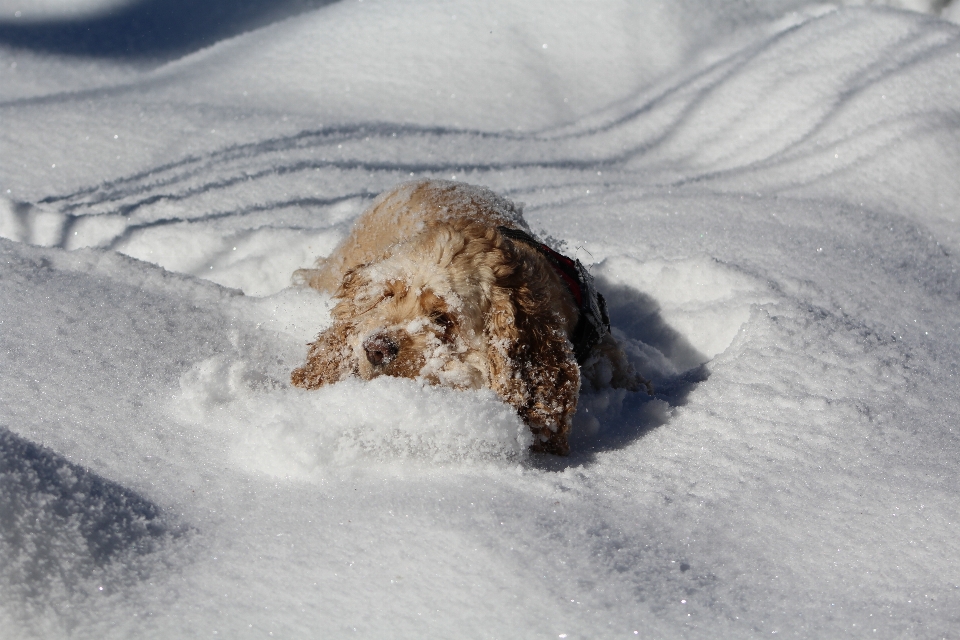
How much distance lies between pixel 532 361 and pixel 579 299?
36 cm

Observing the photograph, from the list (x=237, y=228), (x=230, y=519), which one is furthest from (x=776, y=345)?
(x=237, y=228)

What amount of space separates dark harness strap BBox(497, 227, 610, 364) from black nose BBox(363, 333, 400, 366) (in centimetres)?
44

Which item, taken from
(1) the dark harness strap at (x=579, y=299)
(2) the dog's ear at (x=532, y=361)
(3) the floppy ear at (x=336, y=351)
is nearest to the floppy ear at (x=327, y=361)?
(3) the floppy ear at (x=336, y=351)

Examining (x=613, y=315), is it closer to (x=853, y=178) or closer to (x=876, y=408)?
(x=876, y=408)

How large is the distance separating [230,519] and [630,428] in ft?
3.36

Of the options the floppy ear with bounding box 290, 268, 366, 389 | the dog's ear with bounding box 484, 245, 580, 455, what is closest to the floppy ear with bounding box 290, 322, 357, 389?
the floppy ear with bounding box 290, 268, 366, 389

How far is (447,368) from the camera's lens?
6.17 ft

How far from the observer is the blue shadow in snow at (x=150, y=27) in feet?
17.7

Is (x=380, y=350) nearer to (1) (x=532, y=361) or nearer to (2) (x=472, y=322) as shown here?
(2) (x=472, y=322)

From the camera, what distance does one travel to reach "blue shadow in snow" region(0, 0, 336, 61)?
5.41 meters

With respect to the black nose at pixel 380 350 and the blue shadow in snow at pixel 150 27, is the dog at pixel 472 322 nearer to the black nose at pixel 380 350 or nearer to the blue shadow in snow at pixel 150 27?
the black nose at pixel 380 350

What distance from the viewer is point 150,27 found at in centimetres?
590

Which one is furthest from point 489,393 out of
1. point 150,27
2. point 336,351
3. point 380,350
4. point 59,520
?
point 150,27

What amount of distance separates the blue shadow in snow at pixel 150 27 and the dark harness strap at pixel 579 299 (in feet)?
14.2
